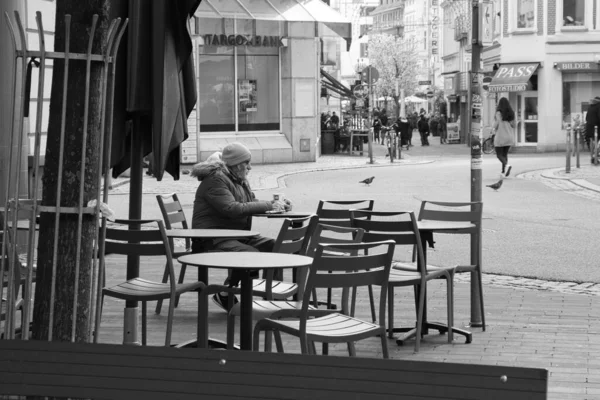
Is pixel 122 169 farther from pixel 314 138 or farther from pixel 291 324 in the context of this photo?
pixel 314 138

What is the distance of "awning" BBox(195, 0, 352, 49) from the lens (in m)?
32.2

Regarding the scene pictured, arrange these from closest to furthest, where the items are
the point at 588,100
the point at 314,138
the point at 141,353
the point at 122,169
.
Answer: the point at 141,353 → the point at 122,169 → the point at 314,138 → the point at 588,100

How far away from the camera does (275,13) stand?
1276 inches

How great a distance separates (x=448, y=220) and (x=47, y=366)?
553 centimetres

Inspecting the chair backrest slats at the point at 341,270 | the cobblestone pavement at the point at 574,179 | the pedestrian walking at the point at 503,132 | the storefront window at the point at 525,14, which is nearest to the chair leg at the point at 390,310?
the chair backrest slats at the point at 341,270

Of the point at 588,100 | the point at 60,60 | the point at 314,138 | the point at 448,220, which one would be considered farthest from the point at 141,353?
the point at 588,100

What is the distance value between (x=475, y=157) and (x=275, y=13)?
24135mm

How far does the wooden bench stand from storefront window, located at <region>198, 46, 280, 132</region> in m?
30.4

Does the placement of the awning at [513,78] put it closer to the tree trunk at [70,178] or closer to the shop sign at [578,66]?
the shop sign at [578,66]

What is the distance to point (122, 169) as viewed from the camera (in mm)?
7258

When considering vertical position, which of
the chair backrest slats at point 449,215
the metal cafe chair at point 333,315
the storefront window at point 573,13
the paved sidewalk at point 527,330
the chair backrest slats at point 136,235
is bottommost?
the paved sidewalk at point 527,330

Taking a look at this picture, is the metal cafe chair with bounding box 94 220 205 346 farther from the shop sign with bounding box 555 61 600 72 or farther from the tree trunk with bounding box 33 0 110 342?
the shop sign with bounding box 555 61 600 72

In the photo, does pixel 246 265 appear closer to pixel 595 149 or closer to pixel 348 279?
pixel 348 279

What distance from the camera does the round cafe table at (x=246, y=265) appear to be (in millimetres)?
6070
